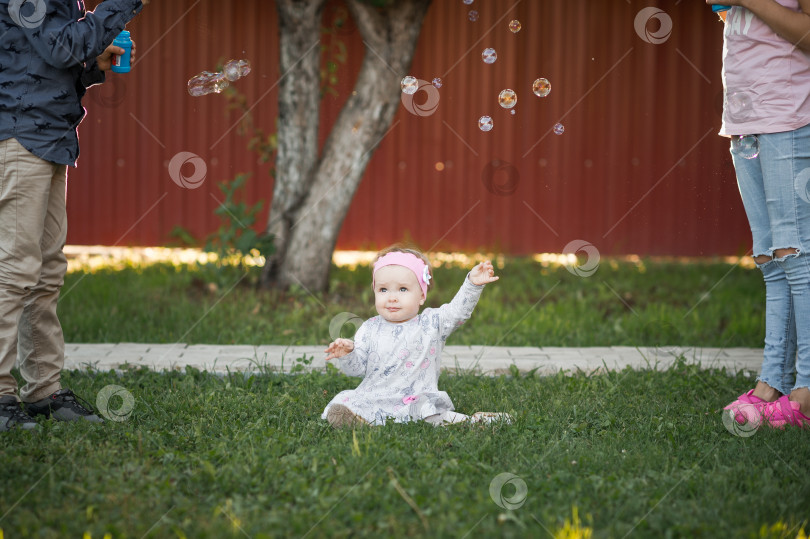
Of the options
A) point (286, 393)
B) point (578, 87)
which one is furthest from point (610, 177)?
point (286, 393)

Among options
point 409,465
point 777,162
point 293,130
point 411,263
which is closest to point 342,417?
point 409,465

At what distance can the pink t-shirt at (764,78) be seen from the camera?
3.32 meters

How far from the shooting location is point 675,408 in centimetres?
372

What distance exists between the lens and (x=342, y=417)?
3377 millimetres

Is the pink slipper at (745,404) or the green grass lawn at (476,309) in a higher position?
the pink slipper at (745,404)

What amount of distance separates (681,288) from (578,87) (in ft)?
7.65

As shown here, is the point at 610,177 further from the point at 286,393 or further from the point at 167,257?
the point at 286,393
